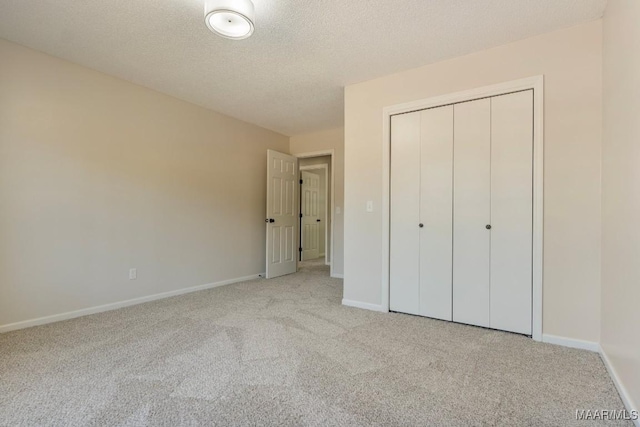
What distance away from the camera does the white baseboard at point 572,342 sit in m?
2.23

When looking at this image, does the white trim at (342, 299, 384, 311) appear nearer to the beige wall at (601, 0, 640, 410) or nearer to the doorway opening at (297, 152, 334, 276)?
the beige wall at (601, 0, 640, 410)

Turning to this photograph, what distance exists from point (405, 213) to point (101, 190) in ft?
10.2

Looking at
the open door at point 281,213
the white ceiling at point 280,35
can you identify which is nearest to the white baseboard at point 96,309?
the open door at point 281,213

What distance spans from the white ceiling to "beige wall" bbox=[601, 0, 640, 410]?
1.84 ft

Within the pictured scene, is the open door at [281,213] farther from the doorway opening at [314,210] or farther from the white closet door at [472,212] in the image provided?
the white closet door at [472,212]

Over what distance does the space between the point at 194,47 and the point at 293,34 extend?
0.89m

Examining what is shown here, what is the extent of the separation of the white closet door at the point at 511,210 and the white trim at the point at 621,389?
54 cm

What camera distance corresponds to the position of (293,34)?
245 centimetres

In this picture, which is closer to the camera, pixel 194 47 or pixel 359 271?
pixel 194 47

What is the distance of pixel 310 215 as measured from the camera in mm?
7223

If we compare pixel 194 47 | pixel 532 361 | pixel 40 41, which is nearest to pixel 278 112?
pixel 194 47

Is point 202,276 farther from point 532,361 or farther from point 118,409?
point 532,361

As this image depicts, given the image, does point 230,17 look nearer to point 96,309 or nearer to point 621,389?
point 96,309

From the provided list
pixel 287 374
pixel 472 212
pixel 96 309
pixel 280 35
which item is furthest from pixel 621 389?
pixel 96 309
